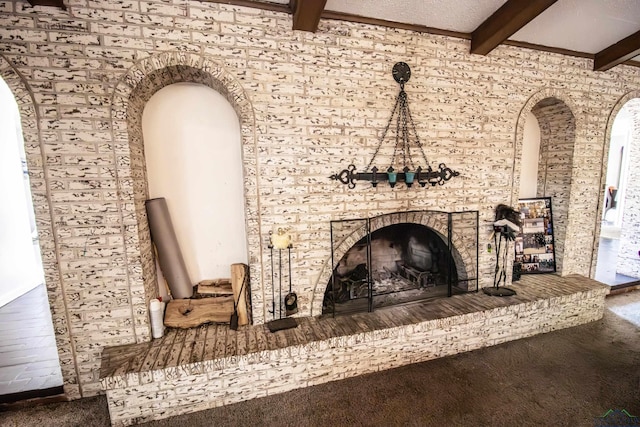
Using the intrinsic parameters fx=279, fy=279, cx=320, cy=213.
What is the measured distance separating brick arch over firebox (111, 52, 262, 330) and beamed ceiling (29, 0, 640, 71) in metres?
0.66

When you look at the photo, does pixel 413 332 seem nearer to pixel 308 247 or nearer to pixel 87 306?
pixel 308 247

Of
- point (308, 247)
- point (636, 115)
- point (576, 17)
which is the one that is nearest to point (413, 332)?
point (308, 247)

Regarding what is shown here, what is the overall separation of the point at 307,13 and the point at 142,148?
2014 mm

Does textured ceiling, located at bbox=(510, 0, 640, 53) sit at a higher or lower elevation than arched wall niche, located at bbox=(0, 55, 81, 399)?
higher

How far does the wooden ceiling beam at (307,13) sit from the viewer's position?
2.34m

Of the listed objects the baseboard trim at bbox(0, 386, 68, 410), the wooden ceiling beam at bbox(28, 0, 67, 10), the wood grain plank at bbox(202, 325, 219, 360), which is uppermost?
the wooden ceiling beam at bbox(28, 0, 67, 10)

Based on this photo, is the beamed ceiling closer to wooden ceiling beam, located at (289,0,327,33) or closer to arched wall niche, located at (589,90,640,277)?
wooden ceiling beam, located at (289,0,327,33)

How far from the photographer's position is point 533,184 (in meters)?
4.38

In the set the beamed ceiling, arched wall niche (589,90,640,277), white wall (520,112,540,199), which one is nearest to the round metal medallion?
the beamed ceiling

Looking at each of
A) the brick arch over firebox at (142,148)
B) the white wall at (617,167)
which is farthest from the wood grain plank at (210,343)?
the white wall at (617,167)

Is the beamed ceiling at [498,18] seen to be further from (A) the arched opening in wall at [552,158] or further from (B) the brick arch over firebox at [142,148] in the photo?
(A) the arched opening in wall at [552,158]

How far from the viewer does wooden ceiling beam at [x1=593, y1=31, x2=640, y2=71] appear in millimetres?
3412

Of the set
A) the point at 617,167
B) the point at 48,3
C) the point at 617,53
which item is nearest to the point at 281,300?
the point at 48,3

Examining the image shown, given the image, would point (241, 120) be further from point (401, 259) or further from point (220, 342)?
point (401, 259)
